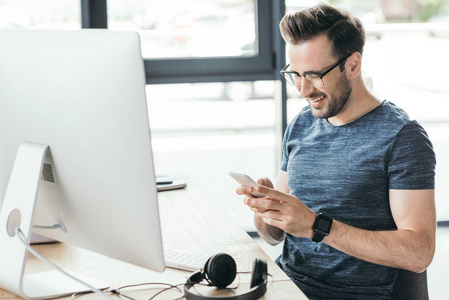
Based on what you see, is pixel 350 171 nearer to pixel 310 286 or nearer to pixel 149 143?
pixel 310 286

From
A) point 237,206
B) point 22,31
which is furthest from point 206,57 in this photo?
point 22,31

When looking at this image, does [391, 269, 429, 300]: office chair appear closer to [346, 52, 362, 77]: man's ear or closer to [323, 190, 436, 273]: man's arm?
[323, 190, 436, 273]: man's arm

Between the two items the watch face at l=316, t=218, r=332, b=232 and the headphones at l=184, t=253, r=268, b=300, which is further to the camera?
the watch face at l=316, t=218, r=332, b=232

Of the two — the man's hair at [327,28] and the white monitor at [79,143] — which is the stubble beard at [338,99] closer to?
the man's hair at [327,28]

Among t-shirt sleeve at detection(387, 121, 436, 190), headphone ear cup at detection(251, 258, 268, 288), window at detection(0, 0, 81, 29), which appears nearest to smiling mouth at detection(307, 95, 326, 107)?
t-shirt sleeve at detection(387, 121, 436, 190)

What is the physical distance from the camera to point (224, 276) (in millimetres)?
1246

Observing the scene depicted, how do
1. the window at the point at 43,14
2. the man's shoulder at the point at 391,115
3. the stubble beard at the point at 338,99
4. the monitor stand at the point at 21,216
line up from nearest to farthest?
the monitor stand at the point at 21,216
the man's shoulder at the point at 391,115
the stubble beard at the point at 338,99
the window at the point at 43,14

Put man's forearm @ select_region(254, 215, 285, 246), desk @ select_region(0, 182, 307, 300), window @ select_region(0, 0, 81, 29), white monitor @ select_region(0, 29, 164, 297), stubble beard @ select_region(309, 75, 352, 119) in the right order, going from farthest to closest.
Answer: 1. window @ select_region(0, 0, 81, 29)
2. man's forearm @ select_region(254, 215, 285, 246)
3. stubble beard @ select_region(309, 75, 352, 119)
4. desk @ select_region(0, 182, 307, 300)
5. white monitor @ select_region(0, 29, 164, 297)

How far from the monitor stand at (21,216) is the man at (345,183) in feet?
1.51

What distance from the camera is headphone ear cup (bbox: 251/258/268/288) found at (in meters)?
1.22

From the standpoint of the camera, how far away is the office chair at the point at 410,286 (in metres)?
1.49

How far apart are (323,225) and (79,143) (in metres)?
0.64

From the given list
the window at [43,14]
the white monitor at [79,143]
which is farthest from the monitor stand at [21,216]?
the window at [43,14]

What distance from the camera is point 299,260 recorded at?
1678 millimetres
